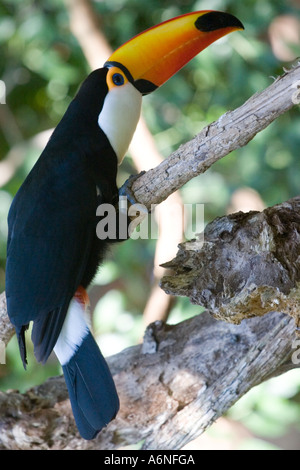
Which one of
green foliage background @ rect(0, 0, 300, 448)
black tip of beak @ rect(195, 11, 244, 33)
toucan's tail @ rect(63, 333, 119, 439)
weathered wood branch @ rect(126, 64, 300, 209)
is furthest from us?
green foliage background @ rect(0, 0, 300, 448)

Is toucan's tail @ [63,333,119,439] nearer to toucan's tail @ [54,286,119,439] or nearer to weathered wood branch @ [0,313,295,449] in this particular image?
toucan's tail @ [54,286,119,439]

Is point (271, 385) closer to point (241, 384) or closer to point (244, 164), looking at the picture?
point (241, 384)

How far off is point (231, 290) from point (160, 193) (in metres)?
0.27

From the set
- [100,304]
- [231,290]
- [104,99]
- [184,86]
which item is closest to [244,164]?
[184,86]

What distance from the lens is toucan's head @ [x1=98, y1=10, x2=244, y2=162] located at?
59.6 inches

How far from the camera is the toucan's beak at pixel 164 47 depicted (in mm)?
1540

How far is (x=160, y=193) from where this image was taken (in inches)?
53.3

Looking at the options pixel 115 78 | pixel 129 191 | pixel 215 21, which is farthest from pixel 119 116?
pixel 215 21

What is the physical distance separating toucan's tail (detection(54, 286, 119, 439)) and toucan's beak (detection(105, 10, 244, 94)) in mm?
625

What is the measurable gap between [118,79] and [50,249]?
483 millimetres

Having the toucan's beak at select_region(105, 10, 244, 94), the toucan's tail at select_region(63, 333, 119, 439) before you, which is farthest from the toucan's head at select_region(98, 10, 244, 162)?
the toucan's tail at select_region(63, 333, 119, 439)

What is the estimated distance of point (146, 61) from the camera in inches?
62.5

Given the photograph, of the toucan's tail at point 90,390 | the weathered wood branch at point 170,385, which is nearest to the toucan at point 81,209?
the toucan's tail at point 90,390

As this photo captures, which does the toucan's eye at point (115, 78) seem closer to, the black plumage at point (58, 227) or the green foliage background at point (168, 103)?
the black plumage at point (58, 227)
